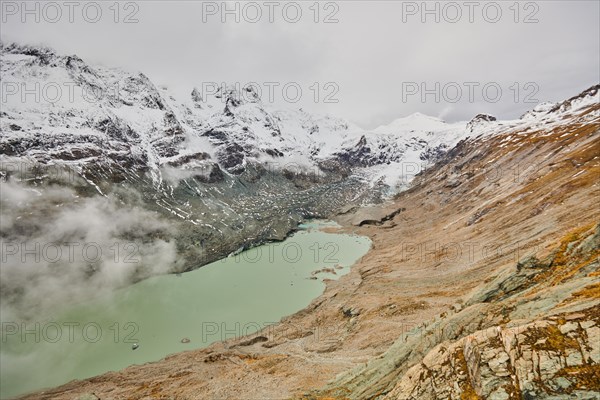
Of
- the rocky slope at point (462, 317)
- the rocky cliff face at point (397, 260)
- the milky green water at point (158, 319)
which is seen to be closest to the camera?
the rocky slope at point (462, 317)

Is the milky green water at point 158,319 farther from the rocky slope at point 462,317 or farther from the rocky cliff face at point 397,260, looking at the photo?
the rocky cliff face at point 397,260

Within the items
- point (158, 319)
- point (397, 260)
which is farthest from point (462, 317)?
point (158, 319)

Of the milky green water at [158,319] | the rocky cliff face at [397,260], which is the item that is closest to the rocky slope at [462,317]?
the rocky cliff face at [397,260]

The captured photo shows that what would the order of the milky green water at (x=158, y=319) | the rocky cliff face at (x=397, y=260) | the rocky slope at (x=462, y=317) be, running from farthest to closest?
1. the milky green water at (x=158, y=319)
2. the rocky cliff face at (x=397, y=260)
3. the rocky slope at (x=462, y=317)

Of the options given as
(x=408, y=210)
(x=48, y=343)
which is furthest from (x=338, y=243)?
(x=48, y=343)

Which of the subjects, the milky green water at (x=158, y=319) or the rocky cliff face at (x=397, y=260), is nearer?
the rocky cliff face at (x=397, y=260)
